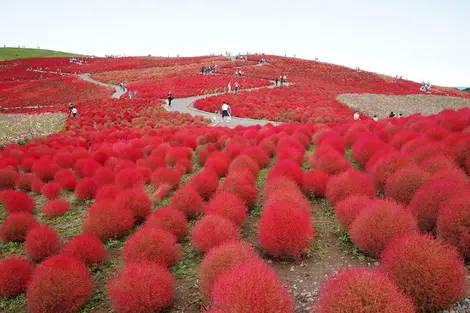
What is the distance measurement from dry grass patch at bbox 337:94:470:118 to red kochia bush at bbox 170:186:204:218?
24.8 meters

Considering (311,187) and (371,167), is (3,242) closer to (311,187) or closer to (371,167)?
(311,187)

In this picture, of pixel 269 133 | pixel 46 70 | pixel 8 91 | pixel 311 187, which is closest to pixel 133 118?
pixel 269 133

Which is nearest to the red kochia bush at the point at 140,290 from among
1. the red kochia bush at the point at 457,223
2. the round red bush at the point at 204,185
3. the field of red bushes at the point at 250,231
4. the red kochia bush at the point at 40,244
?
the field of red bushes at the point at 250,231

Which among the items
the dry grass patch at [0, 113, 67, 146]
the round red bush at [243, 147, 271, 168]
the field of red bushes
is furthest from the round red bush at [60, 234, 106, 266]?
the dry grass patch at [0, 113, 67, 146]

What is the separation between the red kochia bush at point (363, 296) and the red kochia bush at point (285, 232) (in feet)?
6.45

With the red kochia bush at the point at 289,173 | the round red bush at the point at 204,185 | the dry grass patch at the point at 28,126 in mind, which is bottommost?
the dry grass patch at the point at 28,126

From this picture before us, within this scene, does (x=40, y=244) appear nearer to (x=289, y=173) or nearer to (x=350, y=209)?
(x=289, y=173)

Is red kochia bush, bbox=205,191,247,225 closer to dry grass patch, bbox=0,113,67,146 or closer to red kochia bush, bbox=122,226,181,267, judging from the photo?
red kochia bush, bbox=122,226,181,267

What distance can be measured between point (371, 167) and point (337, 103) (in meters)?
24.3

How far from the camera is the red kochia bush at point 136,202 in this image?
7328 millimetres

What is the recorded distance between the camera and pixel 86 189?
9094mm

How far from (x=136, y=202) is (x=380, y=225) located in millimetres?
4892

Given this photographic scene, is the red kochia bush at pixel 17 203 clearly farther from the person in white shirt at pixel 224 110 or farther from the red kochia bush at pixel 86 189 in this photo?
the person in white shirt at pixel 224 110

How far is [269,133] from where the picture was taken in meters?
13.3
